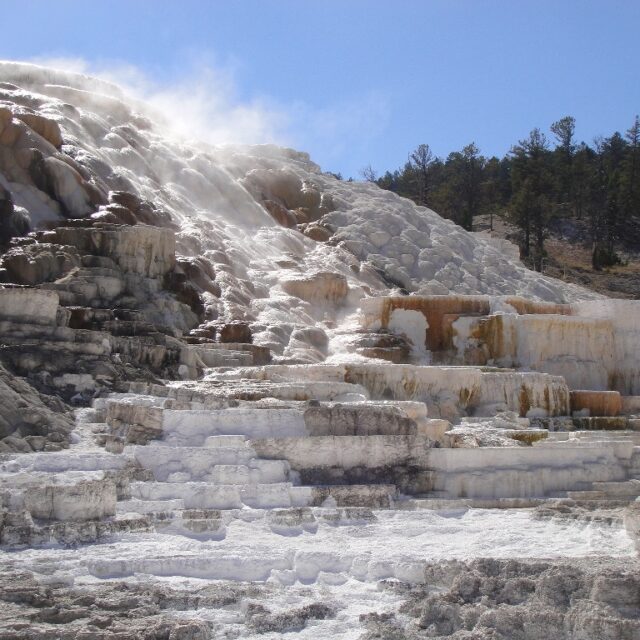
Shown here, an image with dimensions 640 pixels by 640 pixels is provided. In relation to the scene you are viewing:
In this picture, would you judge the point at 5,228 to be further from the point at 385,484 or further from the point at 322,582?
the point at 322,582

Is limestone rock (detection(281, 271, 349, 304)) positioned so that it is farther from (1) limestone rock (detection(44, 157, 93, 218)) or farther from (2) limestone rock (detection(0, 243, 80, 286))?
(2) limestone rock (detection(0, 243, 80, 286))

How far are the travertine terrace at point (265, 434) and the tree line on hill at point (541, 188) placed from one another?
47.3ft

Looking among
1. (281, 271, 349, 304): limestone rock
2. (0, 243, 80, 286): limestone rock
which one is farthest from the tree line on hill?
(0, 243, 80, 286): limestone rock

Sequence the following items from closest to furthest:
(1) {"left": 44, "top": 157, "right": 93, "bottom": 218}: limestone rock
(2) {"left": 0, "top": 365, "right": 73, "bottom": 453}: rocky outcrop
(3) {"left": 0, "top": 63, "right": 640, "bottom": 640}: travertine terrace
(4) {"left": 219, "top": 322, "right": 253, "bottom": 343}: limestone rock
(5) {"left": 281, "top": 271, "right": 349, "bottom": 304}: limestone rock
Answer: (3) {"left": 0, "top": 63, "right": 640, "bottom": 640}: travertine terrace
(2) {"left": 0, "top": 365, "right": 73, "bottom": 453}: rocky outcrop
(4) {"left": 219, "top": 322, "right": 253, "bottom": 343}: limestone rock
(1) {"left": 44, "top": 157, "right": 93, "bottom": 218}: limestone rock
(5) {"left": 281, "top": 271, "right": 349, "bottom": 304}: limestone rock

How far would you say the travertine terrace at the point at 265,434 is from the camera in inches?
302

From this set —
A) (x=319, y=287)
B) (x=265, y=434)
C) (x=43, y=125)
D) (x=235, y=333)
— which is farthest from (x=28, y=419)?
(x=319, y=287)

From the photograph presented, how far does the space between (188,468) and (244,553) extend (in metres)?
2.21

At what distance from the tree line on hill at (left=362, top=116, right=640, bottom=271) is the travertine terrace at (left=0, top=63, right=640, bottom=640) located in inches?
567

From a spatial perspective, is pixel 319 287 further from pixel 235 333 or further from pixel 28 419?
pixel 28 419

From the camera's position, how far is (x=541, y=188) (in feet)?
140

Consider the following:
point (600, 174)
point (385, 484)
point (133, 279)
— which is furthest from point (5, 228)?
point (600, 174)

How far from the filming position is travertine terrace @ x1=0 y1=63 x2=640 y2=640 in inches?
302

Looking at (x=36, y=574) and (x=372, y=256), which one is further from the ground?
(x=372, y=256)

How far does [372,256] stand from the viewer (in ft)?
95.2
